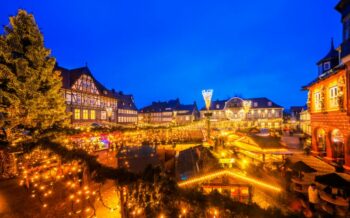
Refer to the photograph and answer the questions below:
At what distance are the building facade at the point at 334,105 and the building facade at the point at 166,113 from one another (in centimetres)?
5081

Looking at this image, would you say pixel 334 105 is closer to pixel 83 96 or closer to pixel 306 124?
pixel 306 124

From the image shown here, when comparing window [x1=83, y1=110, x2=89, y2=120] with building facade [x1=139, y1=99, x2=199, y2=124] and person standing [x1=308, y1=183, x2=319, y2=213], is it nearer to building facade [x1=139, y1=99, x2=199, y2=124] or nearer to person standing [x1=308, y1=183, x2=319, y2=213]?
person standing [x1=308, y1=183, x2=319, y2=213]

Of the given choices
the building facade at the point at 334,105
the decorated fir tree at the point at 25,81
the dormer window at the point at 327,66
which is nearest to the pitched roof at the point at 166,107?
the dormer window at the point at 327,66

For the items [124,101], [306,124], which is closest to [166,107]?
[124,101]

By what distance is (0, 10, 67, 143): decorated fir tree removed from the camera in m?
9.12

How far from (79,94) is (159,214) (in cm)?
3170

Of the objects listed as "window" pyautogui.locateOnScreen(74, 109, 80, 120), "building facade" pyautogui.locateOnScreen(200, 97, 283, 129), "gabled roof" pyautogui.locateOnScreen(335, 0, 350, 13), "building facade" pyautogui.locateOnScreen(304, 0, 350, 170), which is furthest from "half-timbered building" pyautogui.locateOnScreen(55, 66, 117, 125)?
"building facade" pyautogui.locateOnScreen(200, 97, 283, 129)

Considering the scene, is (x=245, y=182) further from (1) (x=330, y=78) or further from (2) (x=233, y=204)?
(1) (x=330, y=78)

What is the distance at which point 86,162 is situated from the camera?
15.3ft

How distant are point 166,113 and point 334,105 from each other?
58722 mm

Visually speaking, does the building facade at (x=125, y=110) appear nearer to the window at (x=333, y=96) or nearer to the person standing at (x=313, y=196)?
the window at (x=333, y=96)

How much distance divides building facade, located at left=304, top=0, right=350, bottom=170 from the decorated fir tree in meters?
16.2

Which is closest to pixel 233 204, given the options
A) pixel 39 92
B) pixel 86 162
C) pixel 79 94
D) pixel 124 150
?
pixel 86 162

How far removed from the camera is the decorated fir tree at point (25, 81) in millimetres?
9125
